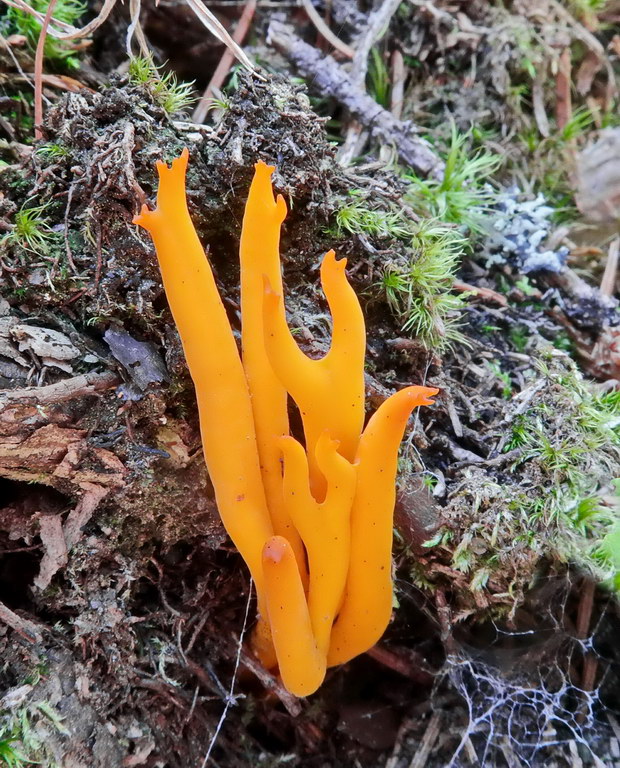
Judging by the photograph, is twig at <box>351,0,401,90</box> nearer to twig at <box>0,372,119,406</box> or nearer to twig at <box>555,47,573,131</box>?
twig at <box>555,47,573,131</box>

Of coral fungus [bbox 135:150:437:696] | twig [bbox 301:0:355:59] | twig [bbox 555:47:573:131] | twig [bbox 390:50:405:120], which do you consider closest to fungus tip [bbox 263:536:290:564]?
coral fungus [bbox 135:150:437:696]

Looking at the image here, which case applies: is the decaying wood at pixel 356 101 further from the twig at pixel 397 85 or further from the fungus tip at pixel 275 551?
the fungus tip at pixel 275 551

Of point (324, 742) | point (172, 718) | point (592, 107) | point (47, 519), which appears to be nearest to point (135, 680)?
point (172, 718)

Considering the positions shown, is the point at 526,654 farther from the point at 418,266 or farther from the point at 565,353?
the point at 418,266

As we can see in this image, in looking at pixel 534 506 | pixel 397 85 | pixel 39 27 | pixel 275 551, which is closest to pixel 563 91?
pixel 397 85

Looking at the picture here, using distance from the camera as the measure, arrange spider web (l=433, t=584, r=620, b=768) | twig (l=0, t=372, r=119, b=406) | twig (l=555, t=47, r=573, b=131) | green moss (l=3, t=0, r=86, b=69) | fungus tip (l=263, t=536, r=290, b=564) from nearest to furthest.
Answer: fungus tip (l=263, t=536, r=290, b=564) < twig (l=0, t=372, r=119, b=406) < spider web (l=433, t=584, r=620, b=768) < green moss (l=3, t=0, r=86, b=69) < twig (l=555, t=47, r=573, b=131)

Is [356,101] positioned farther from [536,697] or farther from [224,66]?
[536,697]
